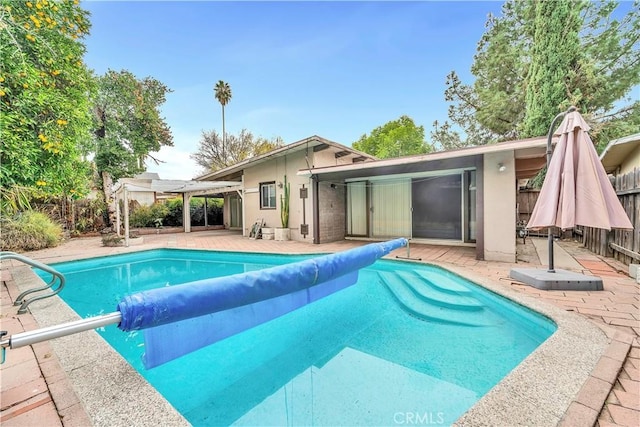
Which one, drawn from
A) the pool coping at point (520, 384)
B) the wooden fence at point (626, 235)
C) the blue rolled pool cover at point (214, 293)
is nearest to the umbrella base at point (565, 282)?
the pool coping at point (520, 384)

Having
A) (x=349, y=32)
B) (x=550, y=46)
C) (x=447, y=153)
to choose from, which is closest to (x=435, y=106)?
(x=550, y=46)

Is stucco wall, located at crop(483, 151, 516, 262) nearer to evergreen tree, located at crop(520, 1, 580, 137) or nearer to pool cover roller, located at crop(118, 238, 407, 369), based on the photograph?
pool cover roller, located at crop(118, 238, 407, 369)

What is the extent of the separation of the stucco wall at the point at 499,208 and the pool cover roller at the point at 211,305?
464 centimetres

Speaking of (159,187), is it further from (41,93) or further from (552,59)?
(552,59)

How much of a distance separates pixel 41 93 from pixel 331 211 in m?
8.03

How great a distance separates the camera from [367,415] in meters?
2.14

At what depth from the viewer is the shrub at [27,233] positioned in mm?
8438

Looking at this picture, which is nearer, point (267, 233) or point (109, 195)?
point (267, 233)

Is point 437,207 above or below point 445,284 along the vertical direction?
above

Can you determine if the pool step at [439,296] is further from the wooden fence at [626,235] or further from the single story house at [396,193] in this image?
the wooden fence at [626,235]

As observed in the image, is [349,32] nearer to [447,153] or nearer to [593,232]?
[447,153]

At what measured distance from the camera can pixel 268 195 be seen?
12.1m

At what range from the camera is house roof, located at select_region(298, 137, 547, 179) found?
556 cm

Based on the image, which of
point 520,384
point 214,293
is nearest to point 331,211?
point 214,293
